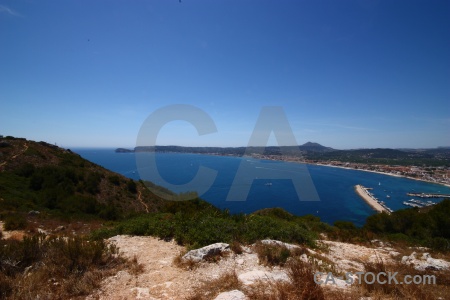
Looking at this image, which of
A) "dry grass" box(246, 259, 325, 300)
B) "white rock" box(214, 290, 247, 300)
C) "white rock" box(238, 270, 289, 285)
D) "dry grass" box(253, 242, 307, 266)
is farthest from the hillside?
"dry grass" box(246, 259, 325, 300)

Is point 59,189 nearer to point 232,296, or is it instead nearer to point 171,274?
point 171,274

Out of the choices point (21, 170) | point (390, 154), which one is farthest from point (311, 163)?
point (21, 170)

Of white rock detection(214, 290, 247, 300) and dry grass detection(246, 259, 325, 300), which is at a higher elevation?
dry grass detection(246, 259, 325, 300)

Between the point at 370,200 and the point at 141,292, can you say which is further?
the point at 370,200

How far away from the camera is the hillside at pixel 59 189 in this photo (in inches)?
558

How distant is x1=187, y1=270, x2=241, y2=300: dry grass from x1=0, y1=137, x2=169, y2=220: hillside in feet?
36.8

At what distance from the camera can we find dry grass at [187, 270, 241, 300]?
11.6ft

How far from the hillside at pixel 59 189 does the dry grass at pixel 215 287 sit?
11217 mm

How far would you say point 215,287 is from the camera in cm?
381

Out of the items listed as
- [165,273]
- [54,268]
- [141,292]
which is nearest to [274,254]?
[165,273]

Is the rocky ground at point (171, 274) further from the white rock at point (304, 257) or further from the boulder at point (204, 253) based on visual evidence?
the boulder at point (204, 253)

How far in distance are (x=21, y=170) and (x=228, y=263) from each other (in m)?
23.7

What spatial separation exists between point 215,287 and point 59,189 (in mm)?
19495

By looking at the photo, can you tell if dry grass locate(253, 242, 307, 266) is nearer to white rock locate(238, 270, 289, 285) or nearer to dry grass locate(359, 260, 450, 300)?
white rock locate(238, 270, 289, 285)
